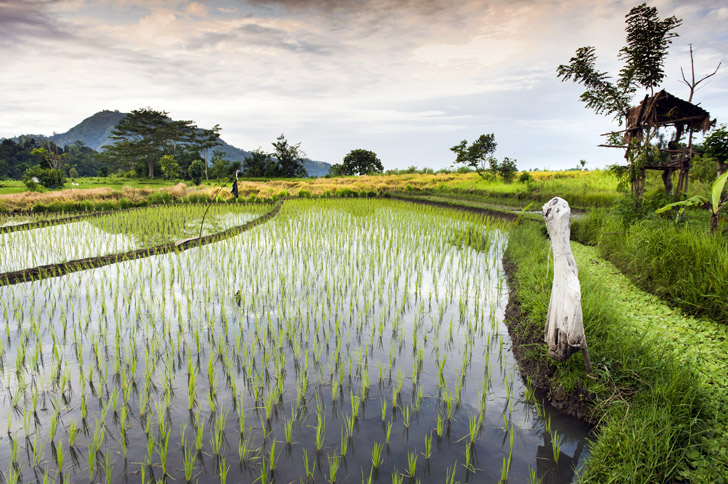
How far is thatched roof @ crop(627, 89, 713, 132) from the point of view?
6629 mm

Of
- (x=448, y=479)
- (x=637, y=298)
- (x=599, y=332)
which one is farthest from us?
(x=637, y=298)

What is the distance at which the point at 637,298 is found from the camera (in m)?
4.35

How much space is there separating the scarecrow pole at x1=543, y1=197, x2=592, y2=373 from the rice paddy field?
0.52 meters

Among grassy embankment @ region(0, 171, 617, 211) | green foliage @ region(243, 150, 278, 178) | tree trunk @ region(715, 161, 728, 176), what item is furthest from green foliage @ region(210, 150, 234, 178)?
tree trunk @ region(715, 161, 728, 176)

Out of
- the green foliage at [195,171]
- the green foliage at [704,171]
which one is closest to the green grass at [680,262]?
the green foliage at [704,171]

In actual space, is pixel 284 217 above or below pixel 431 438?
above

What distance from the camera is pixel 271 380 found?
312 centimetres

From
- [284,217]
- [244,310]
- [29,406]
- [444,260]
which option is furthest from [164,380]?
[284,217]

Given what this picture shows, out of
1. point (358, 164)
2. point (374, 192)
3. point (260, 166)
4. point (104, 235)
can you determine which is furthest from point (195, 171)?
point (104, 235)

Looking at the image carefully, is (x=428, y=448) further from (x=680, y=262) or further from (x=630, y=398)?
(x=680, y=262)

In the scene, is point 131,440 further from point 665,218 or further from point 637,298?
point 665,218

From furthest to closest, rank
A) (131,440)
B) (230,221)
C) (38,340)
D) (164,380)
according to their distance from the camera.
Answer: (230,221) < (38,340) < (164,380) < (131,440)

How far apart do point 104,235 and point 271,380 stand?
7676mm

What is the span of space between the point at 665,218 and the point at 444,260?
317 centimetres
